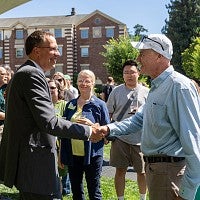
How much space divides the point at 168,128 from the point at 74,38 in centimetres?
5966

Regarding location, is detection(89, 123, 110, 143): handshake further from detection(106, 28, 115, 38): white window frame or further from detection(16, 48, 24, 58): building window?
detection(16, 48, 24, 58): building window

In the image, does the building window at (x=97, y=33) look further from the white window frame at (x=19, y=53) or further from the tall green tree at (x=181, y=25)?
the white window frame at (x=19, y=53)

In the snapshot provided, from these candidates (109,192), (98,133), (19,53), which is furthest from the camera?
(19,53)

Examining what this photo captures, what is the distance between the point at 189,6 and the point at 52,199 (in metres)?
60.2

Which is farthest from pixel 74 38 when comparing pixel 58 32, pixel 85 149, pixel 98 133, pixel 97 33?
pixel 98 133

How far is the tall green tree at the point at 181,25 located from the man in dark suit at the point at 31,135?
54.7 meters

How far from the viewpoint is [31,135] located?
347 cm

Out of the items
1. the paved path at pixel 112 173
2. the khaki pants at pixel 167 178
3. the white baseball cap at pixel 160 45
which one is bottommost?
the paved path at pixel 112 173

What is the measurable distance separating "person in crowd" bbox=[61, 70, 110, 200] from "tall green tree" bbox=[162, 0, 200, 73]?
5241cm

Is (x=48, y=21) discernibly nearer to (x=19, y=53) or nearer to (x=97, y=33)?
(x=19, y=53)

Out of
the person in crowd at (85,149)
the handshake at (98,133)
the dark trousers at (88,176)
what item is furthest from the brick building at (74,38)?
the handshake at (98,133)

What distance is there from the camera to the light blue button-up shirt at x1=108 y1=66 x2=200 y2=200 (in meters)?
3.18

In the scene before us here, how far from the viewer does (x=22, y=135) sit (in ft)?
11.3

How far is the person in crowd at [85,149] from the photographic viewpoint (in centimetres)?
561
